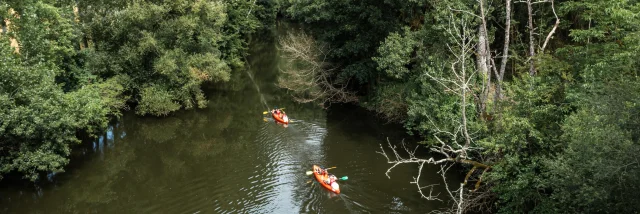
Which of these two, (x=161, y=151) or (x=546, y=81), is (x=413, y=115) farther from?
(x=161, y=151)

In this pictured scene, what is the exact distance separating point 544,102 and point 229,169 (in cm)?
1291

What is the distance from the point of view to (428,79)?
2062 centimetres

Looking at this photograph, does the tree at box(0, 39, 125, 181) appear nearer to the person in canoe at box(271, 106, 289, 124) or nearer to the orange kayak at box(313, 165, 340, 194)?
the orange kayak at box(313, 165, 340, 194)

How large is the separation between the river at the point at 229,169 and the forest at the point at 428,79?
1.05 meters

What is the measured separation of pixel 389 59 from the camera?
21.8 meters

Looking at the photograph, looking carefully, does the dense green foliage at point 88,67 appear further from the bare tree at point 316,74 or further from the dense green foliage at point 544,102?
the dense green foliage at point 544,102

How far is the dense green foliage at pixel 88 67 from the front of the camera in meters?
16.7

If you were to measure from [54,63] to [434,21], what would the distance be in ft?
59.5

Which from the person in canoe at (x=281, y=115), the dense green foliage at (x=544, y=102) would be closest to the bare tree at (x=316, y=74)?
the person in canoe at (x=281, y=115)

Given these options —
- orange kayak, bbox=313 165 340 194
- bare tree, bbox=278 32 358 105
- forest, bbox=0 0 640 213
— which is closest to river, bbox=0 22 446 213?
orange kayak, bbox=313 165 340 194

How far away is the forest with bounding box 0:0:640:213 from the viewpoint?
11.1 m

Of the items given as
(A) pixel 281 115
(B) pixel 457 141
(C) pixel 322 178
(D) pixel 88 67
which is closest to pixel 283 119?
(A) pixel 281 115

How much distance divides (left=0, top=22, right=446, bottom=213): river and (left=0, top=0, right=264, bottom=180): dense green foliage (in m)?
1.11

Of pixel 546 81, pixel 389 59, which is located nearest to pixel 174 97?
pixel 389 59
